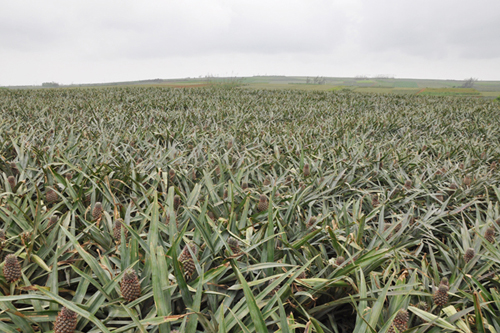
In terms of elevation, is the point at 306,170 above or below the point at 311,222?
above

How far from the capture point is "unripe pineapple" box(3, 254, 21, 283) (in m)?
0.93

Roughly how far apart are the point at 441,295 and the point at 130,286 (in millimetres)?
1074

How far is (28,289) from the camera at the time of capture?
0.94 metres

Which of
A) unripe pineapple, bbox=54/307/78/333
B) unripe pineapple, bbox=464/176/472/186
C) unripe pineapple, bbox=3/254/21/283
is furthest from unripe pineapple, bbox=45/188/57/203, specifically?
unripe pineapple, bbox=464/176/472/186

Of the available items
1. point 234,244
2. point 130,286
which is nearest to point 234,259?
point 234,244

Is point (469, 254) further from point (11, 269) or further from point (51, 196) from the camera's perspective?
point (51, 196)

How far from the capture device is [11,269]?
94 cm

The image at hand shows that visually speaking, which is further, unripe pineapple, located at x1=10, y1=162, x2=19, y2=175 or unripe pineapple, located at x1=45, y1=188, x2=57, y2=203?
unripe pineapple, located at x1=10, y1=162, x2=19, y2=175

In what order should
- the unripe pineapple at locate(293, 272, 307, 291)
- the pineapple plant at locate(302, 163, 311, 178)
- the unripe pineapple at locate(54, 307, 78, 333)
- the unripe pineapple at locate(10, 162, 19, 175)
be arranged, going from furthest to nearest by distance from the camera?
the pineapple plant at locate(302, 163, 311, 178)
the unripe pineapple at locate(10, 162, 19, 175)
the unripe pineapple at locate(293, 272, 307, 291)
the unripe pineapple at locate(54, 307, 78, 333)

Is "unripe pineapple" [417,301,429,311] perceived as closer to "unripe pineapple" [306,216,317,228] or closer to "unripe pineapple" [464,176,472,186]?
"unripe pineapple" [306,216,317,228]

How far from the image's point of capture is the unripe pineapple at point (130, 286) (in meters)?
0.87

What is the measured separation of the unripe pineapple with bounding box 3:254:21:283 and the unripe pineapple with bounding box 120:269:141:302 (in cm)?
39

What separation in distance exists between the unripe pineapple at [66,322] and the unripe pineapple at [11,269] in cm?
29

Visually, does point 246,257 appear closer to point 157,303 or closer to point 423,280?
point 157,303
